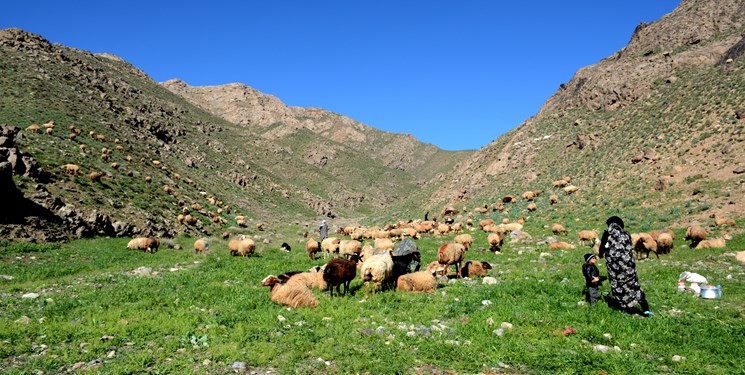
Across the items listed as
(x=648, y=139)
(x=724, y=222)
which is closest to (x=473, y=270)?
(x=724, y=222)

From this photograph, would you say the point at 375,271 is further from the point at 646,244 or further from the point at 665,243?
the point at 665,243

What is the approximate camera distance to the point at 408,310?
35.8 feet

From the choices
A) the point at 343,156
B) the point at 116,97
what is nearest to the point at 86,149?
the point at 116,97

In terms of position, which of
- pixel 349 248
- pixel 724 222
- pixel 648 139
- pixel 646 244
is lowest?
pixel 349 248

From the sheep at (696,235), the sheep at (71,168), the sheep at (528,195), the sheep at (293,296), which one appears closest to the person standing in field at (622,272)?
the sheep at (293,296)

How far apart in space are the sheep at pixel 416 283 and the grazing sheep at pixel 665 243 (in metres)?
13.8

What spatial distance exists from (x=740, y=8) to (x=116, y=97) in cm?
9346

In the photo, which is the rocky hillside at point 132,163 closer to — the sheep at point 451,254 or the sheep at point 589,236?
the sheep at point 451,254

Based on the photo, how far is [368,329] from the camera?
30.6 feet

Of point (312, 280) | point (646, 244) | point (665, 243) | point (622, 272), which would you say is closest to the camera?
point (622, 272)

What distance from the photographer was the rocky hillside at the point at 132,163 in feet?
84.8

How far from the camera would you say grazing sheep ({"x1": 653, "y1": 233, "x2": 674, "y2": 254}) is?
1944 centimetres

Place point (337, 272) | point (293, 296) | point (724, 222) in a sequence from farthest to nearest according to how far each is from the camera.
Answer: point (724, 222) < point (337, 272) < point (293, 296)

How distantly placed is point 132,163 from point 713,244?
4895cm
